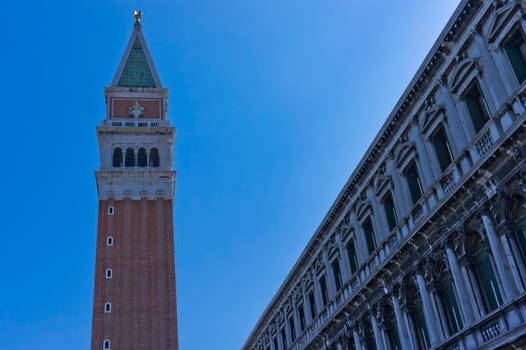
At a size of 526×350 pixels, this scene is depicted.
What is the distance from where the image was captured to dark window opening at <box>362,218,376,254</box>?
26984 millimetres

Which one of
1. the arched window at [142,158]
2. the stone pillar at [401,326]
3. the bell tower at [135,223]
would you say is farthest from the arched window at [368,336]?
the arched window at [142,158]

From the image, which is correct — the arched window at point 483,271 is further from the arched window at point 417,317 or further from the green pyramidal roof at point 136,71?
the green pyramidal roof at point 136,71

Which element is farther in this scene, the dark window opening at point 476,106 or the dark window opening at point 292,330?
the dark window opening at point 292,330

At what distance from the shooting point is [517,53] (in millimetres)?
18422

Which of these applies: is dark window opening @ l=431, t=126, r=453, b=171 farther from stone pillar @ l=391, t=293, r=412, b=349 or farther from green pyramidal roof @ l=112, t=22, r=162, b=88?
green pyramidal roof @ l=112, t=22, r=162, b=88

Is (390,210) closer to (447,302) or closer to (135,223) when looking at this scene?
(447,302)

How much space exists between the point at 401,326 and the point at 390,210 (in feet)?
15.8

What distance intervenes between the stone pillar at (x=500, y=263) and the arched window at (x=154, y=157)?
51132 millimetres

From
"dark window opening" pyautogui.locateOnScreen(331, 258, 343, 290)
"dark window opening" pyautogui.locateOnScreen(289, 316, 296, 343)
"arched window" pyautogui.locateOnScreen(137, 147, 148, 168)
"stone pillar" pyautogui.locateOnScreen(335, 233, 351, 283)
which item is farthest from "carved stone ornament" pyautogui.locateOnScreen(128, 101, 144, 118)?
"stone pillar" pyautogui.locateOnScreen(335, 233, 351, 283)

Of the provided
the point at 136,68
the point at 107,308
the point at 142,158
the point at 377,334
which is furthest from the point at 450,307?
the point at 136,68

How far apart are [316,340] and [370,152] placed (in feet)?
35.1

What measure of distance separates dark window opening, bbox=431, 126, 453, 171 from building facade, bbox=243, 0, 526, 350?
0.04 meters

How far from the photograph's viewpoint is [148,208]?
63375 millimetres

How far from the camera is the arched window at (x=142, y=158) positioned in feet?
216
